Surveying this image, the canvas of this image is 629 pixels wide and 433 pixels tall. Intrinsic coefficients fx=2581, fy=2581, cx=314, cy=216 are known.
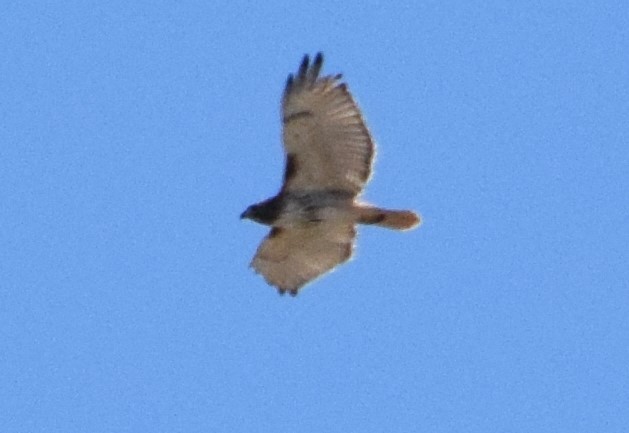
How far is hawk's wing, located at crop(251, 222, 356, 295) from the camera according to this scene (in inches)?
944

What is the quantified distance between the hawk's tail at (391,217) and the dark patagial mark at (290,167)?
2.28 feet

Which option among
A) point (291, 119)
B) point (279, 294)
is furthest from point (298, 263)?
point (291, 119)

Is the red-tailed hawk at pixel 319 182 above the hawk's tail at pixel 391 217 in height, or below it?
above

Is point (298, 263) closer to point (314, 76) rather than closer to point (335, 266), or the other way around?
point (335, 266)

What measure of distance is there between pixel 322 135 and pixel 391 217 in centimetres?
99

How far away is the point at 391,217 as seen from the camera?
76.3 feet

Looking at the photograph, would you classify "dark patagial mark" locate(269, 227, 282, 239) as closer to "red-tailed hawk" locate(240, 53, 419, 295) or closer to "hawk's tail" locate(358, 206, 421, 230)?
"red-tailed hawk" locate(240, 53, 419, 295)

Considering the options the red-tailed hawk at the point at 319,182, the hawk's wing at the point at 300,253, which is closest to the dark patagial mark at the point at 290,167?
the red-tailed hawk at the point at 319,182

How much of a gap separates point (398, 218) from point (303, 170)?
962 millimetres

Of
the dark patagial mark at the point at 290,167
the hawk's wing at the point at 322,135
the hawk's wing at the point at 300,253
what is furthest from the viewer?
the hawk's wing at the point at 300,253

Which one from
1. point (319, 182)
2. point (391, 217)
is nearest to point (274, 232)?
point (319, 182)

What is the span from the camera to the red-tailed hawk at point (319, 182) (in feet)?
75.0

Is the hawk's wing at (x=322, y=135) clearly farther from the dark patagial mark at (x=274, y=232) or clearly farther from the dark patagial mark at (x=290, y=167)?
the dark patagial mark at (x=274, y=232)

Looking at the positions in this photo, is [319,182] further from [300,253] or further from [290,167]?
[300,253]
